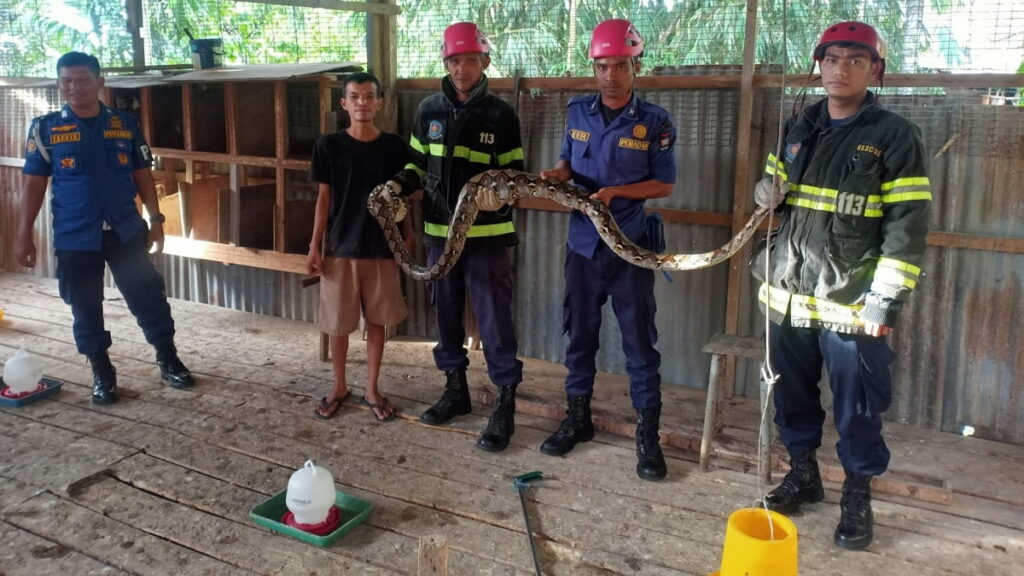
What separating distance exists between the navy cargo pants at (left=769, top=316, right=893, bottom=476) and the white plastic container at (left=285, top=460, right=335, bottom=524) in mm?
1913

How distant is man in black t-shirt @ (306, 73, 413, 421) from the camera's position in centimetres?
417

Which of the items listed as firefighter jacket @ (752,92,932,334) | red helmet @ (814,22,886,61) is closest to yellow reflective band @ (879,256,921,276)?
firefighter jacket @ (752,92,932,334)

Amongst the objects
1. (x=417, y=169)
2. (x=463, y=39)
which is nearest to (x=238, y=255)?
(x=417, y=169)

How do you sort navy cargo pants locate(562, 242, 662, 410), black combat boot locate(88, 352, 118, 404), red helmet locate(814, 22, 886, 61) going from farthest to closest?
black combat boot locate(88, 352, 118, 404) < navy cargo pants locate(562, 242, 662, 410) < red helmet locate(814, 22, 886, 61)

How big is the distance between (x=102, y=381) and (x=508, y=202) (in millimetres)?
2616

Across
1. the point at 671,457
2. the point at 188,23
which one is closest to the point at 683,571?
the point at 671,457

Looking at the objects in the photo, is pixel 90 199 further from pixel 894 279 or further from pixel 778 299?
pixel 894 279

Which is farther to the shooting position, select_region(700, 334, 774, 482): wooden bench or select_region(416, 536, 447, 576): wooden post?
select_region(700, 334, 774, 482): wooden bench

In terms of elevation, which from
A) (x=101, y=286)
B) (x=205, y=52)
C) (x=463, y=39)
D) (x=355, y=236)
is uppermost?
(x=205, y=52)

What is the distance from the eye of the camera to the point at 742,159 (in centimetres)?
447

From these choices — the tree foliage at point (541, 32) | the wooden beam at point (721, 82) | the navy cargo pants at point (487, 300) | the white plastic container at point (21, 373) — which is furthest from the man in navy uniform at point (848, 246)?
the white plastic container at point (21, 373)

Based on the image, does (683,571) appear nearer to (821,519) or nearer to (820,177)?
(821,519)

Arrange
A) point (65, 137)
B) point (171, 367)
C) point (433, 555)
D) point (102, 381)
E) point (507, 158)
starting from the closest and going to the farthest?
point (433, 555)
point (507, 158)
point (65, 137)
point (102, 381)
point (171, 367)

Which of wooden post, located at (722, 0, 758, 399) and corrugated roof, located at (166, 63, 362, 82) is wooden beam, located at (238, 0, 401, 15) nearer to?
corrugated roof, located at (166, 63, 362, 82)
